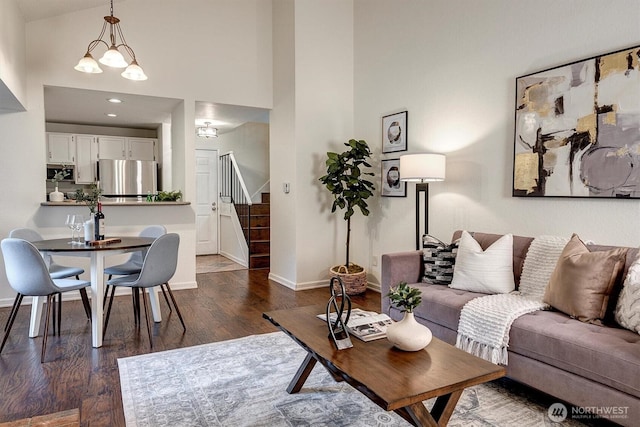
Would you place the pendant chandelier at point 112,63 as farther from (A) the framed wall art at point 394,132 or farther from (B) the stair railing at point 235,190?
(B) the stair railing at point 235,190

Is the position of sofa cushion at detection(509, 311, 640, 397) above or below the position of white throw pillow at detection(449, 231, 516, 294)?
below

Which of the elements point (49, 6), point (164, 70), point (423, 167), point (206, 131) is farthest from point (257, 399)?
point (206, 131)

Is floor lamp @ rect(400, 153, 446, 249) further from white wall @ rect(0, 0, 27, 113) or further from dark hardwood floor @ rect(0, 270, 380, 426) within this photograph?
white wall @ rect(0, 0, 27, 113)

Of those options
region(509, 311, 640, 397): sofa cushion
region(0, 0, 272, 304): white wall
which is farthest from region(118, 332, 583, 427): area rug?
region(0, 0, 272, 304): white wall

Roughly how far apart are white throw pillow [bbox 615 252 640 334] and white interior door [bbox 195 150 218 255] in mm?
6861

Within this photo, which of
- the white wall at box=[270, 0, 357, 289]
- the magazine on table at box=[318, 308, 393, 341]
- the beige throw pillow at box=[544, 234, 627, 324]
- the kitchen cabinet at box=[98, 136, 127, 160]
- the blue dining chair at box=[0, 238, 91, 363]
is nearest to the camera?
the magazine on table at box=[318, 308, 393, 341]

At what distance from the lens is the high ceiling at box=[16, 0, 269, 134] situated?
13.9ft

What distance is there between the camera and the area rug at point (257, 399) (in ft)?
6.95

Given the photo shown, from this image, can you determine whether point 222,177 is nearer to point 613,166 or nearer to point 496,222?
point 496,222

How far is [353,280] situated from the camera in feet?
15.8

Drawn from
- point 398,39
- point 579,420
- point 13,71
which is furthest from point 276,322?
point 398,39

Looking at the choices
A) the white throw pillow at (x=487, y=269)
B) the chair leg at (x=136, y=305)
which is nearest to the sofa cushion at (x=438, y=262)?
the white throw pillow at (x=487, y=269)

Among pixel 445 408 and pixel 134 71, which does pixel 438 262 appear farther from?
pixel 134 71

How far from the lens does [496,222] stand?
3.58m
